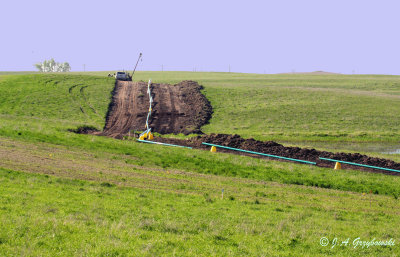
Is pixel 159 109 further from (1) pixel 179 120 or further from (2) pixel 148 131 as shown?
(2) pixel 148 131

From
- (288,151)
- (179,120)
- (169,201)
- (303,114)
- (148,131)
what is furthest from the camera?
(303,114)

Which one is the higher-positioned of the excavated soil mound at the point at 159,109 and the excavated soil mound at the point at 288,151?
the excavated soil mound at the point at 159,109

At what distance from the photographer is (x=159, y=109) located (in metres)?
46.7

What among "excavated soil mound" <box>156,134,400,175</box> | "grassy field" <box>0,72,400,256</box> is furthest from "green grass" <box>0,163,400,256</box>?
"excavated soil mound" <box>156,134,400,175</box>

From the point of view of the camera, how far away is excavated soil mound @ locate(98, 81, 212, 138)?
39375mm

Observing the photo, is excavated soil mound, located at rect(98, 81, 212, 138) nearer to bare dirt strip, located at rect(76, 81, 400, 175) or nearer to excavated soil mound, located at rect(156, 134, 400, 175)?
bare dirt strip, located at rect(76, 81, 400, 175)

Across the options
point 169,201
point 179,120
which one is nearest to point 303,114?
point 179,120

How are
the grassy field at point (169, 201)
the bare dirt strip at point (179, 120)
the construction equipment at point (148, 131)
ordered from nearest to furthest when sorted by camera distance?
the grassy field at point (169, 201) → the bare dirt strip at point (179, 120) → the construction equipment at point (148, 131)

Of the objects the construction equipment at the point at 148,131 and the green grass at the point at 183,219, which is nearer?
the green grass at the point at 183,219

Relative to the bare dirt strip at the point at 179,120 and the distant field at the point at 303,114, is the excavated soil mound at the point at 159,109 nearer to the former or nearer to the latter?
the bare dirt strip at the point at 179,120

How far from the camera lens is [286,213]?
14.2 meters

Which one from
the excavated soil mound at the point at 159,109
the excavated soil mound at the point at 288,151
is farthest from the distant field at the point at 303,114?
the excavated soil mound at the point at 288,151

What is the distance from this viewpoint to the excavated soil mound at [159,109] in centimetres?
3938

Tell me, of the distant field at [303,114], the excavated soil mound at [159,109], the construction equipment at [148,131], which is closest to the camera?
the construction equipment at [148,131]
